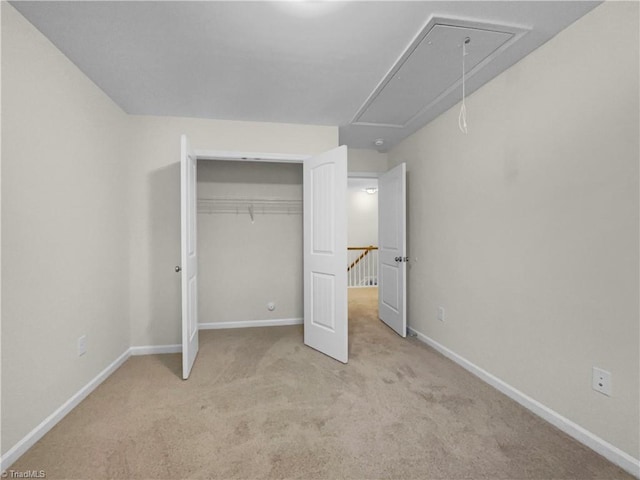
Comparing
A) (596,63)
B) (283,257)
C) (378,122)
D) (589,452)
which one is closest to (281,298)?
(283,257)

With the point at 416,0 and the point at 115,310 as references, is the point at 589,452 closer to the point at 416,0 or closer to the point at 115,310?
the point at 416,0

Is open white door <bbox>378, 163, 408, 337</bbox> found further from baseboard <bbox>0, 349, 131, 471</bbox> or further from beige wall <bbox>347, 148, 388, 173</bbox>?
baseboard <bbox>0, 349, 131, 471</bbox>

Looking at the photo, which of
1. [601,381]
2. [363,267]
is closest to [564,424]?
[601,381]

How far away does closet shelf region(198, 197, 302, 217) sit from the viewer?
12.4 feet

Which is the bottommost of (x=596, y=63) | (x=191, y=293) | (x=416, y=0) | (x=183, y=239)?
(x=191, y=293)

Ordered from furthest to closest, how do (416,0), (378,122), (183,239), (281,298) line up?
(281,298) < (378,122) < (183,239) < (416,0)

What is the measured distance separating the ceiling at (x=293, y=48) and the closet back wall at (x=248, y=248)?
1080 mm

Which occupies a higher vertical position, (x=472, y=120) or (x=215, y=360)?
(x=472, y=120)

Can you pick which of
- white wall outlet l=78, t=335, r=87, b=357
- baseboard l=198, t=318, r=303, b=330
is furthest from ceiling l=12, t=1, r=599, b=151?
baseboard l=198, t=318, r=303, b=330

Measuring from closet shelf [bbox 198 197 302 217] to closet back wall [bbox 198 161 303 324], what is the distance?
3cm

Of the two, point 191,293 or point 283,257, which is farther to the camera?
point 283,257

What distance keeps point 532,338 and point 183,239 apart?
2.64m

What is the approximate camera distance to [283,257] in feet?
13.1

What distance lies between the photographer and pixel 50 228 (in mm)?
1899
